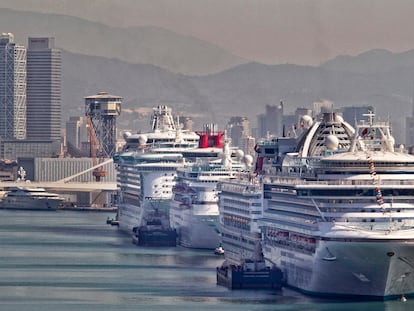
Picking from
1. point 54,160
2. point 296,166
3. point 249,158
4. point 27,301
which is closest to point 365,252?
point 296,166

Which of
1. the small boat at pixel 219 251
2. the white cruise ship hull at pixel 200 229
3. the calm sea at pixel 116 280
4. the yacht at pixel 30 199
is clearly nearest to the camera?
the calm sea at pixel 116 280

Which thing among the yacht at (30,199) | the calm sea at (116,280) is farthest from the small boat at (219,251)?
the yacht at (30,199)

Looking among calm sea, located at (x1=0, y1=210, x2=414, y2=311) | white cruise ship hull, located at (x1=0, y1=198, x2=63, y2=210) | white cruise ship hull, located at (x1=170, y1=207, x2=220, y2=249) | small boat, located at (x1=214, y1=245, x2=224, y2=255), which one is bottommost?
calm sea, located at (x1=0, y1=210, x2=414, y2=311)

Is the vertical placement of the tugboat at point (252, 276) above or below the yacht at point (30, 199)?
below

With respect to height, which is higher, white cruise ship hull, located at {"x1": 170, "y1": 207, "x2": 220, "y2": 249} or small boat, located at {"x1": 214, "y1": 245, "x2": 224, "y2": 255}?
white cruise ship hull, located at {"x1": 170, "y1": 207, "x2": 220, "y2": 249}

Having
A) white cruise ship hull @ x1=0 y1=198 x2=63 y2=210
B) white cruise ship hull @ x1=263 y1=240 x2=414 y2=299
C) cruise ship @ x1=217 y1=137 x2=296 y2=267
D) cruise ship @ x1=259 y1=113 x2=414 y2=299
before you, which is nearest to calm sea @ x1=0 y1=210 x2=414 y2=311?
white cruise ship hull @ x1=263 y1=240 x2=414 y2=299

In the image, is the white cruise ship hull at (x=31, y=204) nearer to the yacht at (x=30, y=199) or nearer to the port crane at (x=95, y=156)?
the yacht at (x=30, y=199)

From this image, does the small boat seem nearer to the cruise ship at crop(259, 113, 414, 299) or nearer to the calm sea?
the calm sea

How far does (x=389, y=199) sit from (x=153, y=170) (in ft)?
131

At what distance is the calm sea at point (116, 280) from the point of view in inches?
2516

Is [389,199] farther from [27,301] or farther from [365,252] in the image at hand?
[27,301]

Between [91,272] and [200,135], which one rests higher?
[200,135]

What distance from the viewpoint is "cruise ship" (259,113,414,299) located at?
62750 mm

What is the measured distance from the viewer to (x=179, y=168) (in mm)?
94500
